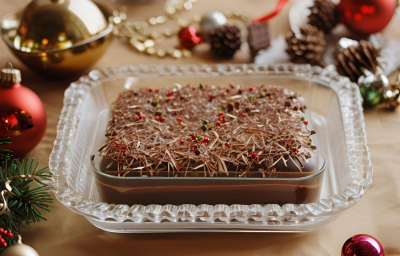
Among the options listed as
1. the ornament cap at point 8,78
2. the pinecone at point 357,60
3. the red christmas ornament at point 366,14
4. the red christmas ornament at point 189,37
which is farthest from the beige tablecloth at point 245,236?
the red christmas ornament at point 189,37

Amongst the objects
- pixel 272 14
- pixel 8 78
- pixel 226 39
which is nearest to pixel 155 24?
pixel 226 39

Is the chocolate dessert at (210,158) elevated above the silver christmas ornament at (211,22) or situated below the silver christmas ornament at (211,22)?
below

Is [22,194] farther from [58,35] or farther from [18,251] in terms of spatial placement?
[58,35]

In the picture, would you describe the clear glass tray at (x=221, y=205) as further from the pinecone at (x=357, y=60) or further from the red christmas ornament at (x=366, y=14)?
the red christmas ornament at (x=366, y=14)

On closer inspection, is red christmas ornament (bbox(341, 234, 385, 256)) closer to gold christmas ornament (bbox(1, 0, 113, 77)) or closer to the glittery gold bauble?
the glittery gold bauble

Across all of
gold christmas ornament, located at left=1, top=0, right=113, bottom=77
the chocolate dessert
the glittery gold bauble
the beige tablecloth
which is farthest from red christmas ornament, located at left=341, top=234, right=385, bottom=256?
gold christmas ornament, located at left=1, top=0, right=113, bottom=77

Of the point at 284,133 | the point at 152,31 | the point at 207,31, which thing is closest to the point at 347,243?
the point at 284,133
